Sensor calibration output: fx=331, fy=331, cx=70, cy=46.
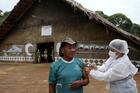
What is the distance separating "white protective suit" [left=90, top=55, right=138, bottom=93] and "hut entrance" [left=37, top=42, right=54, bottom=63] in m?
15.3

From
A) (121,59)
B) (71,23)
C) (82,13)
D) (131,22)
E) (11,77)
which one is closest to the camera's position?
(121,59)

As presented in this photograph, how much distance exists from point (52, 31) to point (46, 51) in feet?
7.21

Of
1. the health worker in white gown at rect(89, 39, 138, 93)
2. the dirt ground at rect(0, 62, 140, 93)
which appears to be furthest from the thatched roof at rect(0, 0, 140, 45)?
the health worker in white gown at rect(89, 39, 138, 93)

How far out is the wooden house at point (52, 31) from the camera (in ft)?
55.3

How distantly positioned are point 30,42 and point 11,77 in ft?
24.4

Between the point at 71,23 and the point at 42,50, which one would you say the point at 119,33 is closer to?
the point at 71,23

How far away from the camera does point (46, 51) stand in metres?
21.1

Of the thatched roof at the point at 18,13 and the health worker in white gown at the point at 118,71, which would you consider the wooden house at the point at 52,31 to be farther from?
the health worker in white gown at the point at 118,71

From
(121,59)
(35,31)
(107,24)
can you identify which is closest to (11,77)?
(107,24)

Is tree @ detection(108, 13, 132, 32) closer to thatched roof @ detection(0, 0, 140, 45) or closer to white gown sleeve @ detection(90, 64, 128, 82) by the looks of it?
thatched roof @ detection(0, 0, 140, 45)

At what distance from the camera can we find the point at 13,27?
21125 millimetres

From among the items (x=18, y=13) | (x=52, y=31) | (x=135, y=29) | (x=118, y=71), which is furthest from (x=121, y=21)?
(x=118, y=71)

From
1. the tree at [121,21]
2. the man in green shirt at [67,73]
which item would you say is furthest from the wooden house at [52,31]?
the man in green shirt at [67,73]

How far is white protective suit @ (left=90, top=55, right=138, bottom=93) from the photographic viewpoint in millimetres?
4934
